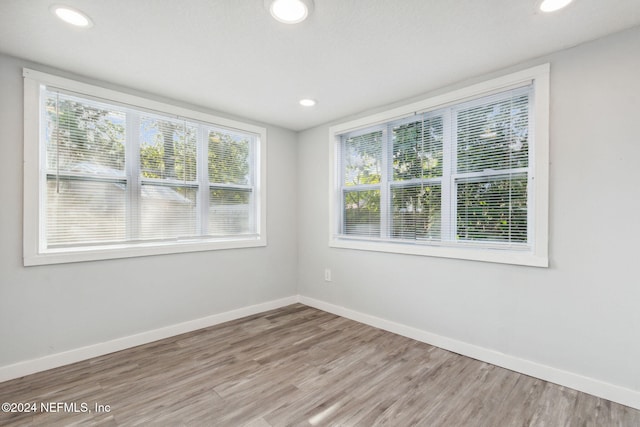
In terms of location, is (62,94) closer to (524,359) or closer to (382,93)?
(382,93)

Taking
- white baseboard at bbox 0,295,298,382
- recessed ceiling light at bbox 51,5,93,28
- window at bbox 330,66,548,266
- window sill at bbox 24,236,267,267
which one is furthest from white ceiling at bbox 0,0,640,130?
white baseboard at bbox 0,295,298,382

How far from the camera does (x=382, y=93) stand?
2895mm

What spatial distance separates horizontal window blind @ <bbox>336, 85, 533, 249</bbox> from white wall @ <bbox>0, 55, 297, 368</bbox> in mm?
1325

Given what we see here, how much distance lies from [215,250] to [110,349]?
1263 mm

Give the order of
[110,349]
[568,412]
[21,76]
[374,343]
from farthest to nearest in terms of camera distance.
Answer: [374,343] < [110,349] < [21,76] < [568,412]

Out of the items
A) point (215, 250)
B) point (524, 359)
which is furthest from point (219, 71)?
point (524, 359)

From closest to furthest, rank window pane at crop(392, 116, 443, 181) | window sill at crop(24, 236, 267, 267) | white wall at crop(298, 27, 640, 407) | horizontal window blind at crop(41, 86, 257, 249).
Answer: white wall at crop(298, 27, 640, 407)
window sill at crop(24, 236, 267, 267)
horizontal window blind at crop(41, 86, 257, 249)
window pane at crop(392, 116, 443, 181)

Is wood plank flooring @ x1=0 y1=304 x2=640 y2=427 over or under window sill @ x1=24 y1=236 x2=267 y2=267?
under

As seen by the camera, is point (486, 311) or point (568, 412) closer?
point (568, 412)

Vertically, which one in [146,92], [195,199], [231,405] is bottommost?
[231,405]

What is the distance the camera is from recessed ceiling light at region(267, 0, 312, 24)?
1648 millimetres

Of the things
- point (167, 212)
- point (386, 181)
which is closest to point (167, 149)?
point (167, 212)

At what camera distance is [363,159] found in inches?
138

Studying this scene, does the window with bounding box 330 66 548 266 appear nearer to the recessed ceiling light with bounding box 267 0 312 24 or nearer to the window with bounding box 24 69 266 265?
the window with bounding box 24 69 266 265
